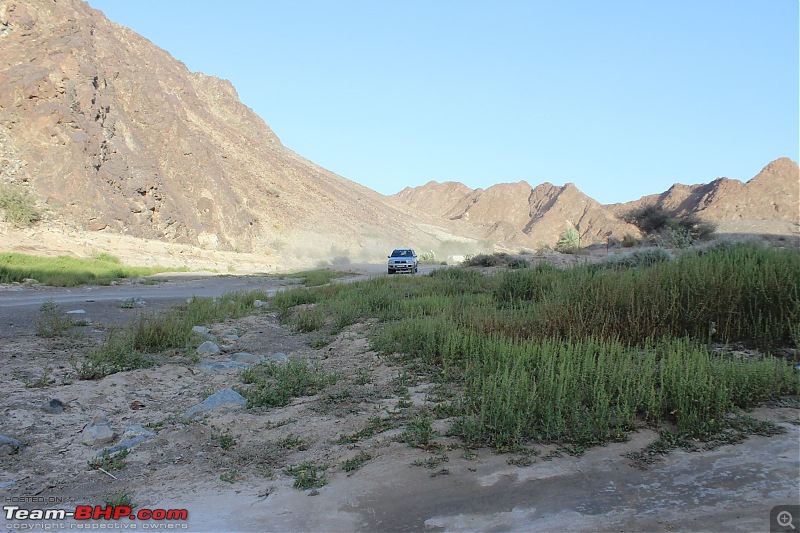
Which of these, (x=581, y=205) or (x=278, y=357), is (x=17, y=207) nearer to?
(x=278, y=357)

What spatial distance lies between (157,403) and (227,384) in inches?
33.2

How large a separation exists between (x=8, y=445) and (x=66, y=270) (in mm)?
18067

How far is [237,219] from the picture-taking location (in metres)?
47.3

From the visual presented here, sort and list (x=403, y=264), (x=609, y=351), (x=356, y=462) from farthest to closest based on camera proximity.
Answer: (x=403, y=264) < (x=609, y=351) < (x=356, y=462)

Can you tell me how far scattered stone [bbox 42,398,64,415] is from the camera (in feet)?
18.1

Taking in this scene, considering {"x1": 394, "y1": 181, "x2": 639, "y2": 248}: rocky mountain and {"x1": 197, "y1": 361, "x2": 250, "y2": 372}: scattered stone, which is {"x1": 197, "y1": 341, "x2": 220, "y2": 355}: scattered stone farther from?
{"x1": 394, "y1": 181, "x2": 639, "y2": 248}: rocky mountain

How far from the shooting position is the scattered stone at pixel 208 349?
327 inches

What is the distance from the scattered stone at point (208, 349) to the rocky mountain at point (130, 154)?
2598cm

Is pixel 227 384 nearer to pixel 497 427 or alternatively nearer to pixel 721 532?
pixel 497 427

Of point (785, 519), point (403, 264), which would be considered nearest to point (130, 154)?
point (403, 264)

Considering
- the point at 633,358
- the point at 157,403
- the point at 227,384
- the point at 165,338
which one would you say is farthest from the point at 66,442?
the point at 633,358

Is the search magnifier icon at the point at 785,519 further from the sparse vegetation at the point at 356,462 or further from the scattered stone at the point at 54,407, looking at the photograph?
the scattered stone at the point at 54,407

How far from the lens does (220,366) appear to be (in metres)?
7.55

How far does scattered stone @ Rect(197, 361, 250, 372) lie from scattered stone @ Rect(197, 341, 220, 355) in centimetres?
60
